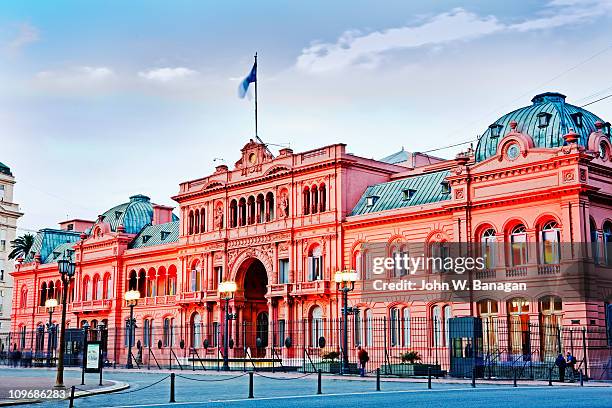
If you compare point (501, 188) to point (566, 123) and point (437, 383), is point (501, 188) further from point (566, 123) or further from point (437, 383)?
point (437, 383)

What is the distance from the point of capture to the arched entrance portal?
67125 mm

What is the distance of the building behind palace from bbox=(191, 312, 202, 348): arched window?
44.9 m

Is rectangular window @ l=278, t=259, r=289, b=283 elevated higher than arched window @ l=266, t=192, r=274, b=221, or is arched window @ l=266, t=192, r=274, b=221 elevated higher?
arched window @ l=266, t=192, r=274, b=221

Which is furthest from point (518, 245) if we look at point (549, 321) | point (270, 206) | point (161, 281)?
point (161, 281)

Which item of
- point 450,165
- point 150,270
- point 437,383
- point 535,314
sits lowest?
point 437,383

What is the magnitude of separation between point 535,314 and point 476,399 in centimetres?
2314

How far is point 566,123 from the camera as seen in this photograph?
4959 cm

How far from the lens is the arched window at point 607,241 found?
48031 millimetres

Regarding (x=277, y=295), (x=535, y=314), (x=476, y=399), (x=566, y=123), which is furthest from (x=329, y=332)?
(x=476, y=399)

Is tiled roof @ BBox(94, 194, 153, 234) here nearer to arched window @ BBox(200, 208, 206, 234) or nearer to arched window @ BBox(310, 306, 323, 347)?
arched window @ BBox(200, 208, 206, 234)

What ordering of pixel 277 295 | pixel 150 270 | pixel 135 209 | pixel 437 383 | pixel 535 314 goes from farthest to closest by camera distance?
pixel 135 209 < pixel 150 270 < pixel 277 295 < pixel 535 314 < pixel 437 383

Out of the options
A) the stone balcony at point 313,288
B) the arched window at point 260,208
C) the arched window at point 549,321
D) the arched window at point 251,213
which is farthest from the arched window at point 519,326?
the arched window at point 251,213

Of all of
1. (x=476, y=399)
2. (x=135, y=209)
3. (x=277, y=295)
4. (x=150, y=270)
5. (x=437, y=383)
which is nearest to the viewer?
(x=476, y=399)

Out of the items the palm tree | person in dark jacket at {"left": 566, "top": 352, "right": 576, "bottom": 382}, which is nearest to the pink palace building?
person in dark jacket at {"left": 566, "top": 352, "right": 576, "bottom": 382}
